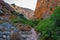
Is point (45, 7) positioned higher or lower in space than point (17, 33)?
higher

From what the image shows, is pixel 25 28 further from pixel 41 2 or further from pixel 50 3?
pixel 41 2

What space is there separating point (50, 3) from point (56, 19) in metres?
6.68

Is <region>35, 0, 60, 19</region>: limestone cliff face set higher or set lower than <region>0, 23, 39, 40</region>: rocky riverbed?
higher

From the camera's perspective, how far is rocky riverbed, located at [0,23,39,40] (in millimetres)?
8747

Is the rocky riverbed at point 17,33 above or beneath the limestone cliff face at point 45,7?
beneath

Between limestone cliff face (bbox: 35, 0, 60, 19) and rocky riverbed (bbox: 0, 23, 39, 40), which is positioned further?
limestone cliff face (bbox: 35, 0, 60, 19)

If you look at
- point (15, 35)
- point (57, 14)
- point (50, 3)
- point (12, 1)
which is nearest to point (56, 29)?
point (57, 14)

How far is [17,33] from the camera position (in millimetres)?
8883

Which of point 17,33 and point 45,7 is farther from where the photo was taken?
point 45,7

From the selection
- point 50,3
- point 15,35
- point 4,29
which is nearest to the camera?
point 15,35

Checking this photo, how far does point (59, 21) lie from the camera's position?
7.22 m

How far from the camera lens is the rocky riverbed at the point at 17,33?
875cm

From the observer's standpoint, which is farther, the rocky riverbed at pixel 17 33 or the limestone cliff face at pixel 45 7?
the limestone cliff face at pixel 45 7

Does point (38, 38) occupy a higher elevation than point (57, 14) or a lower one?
lower
